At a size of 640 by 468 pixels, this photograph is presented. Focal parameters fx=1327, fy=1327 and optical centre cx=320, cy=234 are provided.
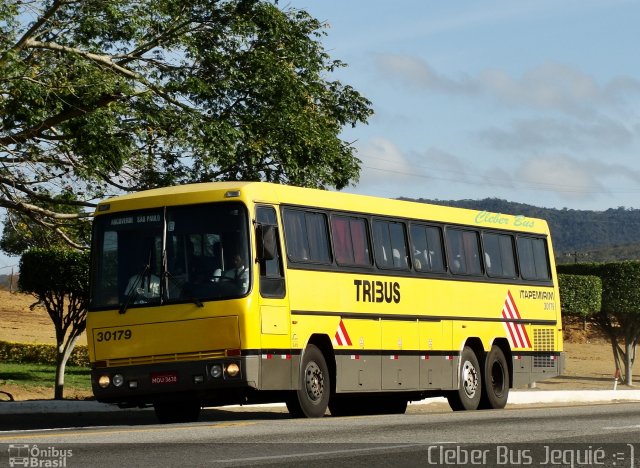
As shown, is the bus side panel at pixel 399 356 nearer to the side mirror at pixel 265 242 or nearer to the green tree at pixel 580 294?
the side mirror at pixel 265 242

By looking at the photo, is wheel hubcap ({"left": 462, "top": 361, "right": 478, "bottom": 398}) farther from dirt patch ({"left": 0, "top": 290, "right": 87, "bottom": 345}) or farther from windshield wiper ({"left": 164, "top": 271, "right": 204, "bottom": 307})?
dirt patch ({"left": 0, "top": 290, "right": 87, "bottom": 345})

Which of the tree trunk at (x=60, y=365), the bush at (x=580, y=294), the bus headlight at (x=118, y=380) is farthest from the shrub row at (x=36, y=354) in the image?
the bus headlight at (x=118, y=380)

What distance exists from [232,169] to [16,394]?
7.45 m

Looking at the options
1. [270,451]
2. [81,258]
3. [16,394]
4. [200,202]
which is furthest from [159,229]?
[16,394]

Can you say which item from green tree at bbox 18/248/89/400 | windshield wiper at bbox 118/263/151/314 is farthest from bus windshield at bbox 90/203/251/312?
green tree at bbox 18/248/89/400

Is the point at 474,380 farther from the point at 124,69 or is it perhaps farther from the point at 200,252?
the point at 124,69

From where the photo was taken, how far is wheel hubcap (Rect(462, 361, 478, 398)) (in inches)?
882

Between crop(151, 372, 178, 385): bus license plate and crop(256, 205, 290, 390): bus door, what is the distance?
112 cm

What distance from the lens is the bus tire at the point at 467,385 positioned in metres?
22.3

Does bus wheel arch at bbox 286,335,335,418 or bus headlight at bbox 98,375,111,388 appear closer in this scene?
bus headlight at bbox 98,375,111,388

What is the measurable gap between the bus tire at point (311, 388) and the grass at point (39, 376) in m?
14.6

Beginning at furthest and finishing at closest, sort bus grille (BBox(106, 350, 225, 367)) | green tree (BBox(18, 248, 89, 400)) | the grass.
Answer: the grass → green tree (BBox(18, 248, 89, 400)) → bus grille (BBox(106, 350, 225, 367))

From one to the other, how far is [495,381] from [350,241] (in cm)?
522

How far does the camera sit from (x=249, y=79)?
90.5ft
